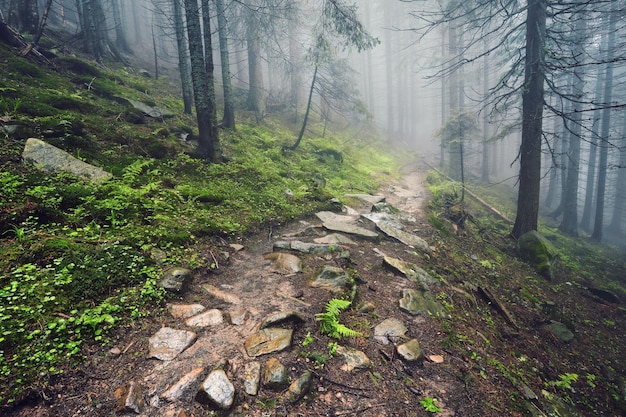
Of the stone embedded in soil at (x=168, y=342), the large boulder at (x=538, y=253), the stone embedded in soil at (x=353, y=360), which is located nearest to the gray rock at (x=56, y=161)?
the stone embedded in soil at (x=168, y=342)

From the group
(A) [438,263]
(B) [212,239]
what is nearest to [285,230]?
(B) [212,239]

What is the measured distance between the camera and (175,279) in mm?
3582

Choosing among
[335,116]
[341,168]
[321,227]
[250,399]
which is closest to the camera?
[250,399]

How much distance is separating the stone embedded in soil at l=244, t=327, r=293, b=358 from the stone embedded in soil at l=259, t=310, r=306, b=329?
0.07 meters

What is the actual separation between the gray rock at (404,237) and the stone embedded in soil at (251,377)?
4945mm

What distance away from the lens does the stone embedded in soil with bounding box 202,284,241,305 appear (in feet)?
11.9

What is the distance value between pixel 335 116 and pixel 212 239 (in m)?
25.2

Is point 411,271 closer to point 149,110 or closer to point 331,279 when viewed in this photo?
point 331,279

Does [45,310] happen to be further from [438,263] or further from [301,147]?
[301,147]

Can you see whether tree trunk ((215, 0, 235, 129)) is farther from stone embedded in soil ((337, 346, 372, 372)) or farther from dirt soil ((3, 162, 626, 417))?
stone embedded in soil ((337, 346, 372, 372))

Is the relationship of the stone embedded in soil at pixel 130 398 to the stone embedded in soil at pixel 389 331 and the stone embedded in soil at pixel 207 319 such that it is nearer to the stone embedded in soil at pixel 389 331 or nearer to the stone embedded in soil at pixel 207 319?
the stone embedded in soil at pixel 207 319

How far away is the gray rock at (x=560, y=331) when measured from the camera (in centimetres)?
520

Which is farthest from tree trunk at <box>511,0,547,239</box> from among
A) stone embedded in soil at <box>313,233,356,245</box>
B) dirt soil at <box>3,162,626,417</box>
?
stone embedded in soil at <box>313,233,356,245</box>

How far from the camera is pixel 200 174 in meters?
6.93
